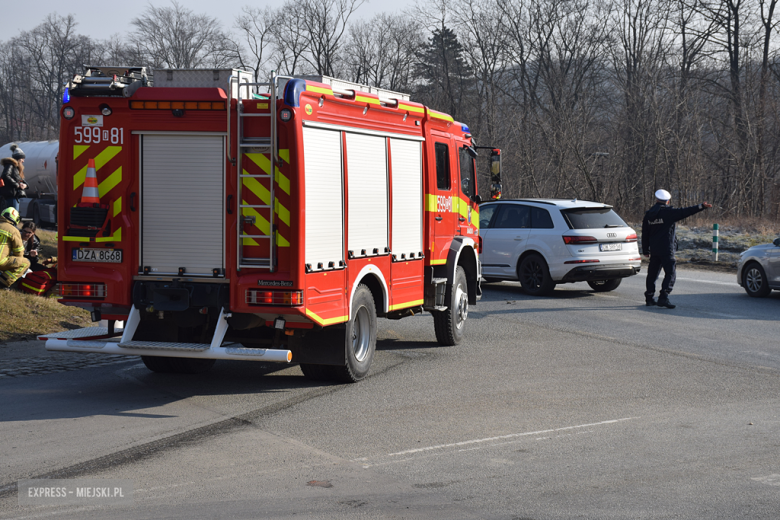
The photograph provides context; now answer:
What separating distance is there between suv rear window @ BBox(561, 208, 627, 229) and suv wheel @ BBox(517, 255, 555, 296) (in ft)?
3.04

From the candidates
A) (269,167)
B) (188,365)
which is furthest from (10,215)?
(269,167)

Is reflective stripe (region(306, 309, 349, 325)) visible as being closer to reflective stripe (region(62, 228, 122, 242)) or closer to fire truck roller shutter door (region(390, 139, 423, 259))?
fire truck roller shutter door (region(390, 139, 423, 259))

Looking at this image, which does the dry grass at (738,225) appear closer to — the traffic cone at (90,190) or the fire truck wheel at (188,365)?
the fire truck wheel at (188,365)

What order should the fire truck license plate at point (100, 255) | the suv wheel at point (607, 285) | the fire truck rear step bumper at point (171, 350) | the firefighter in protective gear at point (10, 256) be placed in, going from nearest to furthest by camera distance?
the fire truck rear step bumper at point (171, 350)
the fire truck license plate at point (100, 255)
the firefighter in protective gear at point (10, 256)
the suv wheel at point (607, 285)

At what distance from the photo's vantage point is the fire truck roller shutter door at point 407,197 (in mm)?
8914

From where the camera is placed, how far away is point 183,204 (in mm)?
7395

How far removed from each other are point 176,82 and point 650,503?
5343mm

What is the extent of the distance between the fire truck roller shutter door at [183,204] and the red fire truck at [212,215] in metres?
0.01

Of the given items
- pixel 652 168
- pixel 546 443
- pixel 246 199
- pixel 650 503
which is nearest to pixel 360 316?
pixel 246 199

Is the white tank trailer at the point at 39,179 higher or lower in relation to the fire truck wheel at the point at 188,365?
higher

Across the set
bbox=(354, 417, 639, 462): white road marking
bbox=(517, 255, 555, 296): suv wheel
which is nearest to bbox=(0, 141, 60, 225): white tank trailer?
bbox=(517, 255, 555, 296): suv wheel

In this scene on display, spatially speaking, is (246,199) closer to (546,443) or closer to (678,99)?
(546,443)

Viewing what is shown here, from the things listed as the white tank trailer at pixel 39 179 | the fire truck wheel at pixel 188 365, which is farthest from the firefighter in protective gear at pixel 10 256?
the white tank trailer at pixel 39 179

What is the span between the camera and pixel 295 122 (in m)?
7.02
